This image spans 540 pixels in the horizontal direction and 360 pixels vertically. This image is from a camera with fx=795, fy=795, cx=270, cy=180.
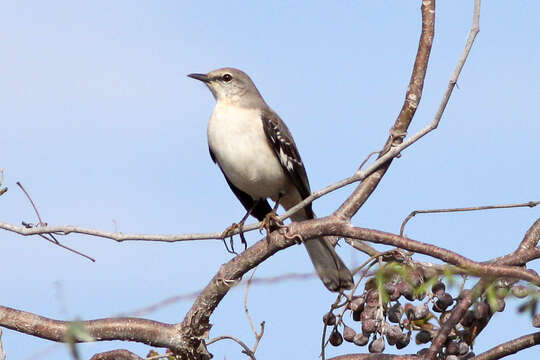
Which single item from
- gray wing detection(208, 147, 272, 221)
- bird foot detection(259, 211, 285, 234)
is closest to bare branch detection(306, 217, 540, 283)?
bird foot detection(259, 211, 285, 234)

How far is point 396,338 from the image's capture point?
381 cm

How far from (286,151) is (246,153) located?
0.39m

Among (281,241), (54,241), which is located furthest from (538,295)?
(54,241)

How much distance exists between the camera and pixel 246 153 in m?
6.61

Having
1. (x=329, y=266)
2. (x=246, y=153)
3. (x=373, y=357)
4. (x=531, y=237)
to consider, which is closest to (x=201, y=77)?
(x=246, y=153)

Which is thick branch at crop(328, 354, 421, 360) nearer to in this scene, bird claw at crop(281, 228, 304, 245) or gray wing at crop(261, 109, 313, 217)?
bird claw at crop(281, 228, 304, 245)

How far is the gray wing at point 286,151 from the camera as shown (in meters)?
6.76

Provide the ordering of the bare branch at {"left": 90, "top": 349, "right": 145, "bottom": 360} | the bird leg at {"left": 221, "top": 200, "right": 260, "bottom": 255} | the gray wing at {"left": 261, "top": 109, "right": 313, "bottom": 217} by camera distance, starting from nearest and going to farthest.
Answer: the bare branch at {"left": 90, "top": 349, "right": 145, "bottom": 360} → the bird leg at {"left": 221, "top": 200, "right": 260, "bottom": 255} → the gray wing at {"left": 261, "top": 109, "right": 313, "bottom": 217}

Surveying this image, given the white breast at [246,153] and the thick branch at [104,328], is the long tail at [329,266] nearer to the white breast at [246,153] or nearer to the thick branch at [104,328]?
the white breast at [246,153]

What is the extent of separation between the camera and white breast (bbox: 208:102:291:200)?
6625 mm

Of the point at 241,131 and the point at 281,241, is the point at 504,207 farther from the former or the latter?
the point at 241,131

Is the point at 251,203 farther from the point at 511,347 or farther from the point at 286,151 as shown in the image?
the point at 511,347

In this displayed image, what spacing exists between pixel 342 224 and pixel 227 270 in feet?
2.84

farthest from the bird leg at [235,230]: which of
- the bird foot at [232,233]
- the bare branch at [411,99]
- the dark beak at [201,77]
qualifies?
the dark beak at [201,77]
